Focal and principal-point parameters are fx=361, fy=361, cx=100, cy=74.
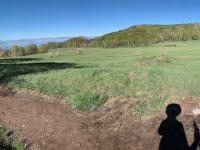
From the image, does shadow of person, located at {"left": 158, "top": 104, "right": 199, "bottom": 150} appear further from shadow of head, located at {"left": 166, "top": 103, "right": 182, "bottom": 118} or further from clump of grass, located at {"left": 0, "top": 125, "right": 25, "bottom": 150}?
clump of grass, located at {"left": 0, "top": 125, "right": 25, "bottom": 150}

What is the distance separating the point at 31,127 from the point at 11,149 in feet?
4.54

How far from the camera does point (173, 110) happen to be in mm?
13828

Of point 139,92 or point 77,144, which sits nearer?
point 77,144

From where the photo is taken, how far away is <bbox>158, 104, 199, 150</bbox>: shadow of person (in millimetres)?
11492

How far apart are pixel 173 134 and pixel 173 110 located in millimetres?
1775

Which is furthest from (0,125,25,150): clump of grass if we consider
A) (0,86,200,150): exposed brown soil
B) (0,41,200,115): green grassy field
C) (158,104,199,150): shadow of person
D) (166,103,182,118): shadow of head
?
(166,103,182,118): shadow of head

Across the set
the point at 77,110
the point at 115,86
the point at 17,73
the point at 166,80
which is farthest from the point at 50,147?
the point at 17,73

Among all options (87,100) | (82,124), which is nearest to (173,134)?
(82,124)

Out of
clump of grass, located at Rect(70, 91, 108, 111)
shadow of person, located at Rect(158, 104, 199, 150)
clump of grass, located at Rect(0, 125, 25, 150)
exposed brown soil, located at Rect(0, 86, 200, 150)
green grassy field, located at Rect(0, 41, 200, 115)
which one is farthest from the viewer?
green grassy field, located at Rect(0, 41, 200, 115)

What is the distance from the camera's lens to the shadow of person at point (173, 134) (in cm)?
1149

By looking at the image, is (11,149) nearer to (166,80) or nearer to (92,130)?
(92,130)

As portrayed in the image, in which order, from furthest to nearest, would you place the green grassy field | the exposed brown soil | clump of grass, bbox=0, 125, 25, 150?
the green grassy field → clump of grass, bbox=0, 125, 25, 150 → the exposed brown soil

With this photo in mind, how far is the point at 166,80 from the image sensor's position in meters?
17.3

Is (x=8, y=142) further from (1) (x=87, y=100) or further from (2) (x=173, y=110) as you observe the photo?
(2) (x=173, y=110)
